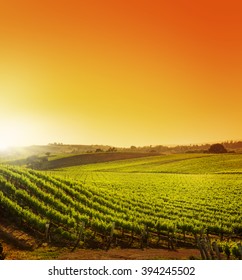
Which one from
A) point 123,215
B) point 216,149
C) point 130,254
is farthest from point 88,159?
point 130,254

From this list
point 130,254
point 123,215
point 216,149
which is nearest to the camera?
point 130,254

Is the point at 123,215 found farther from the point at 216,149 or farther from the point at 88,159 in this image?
the point at 88,159

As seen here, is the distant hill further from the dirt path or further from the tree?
the dirt path

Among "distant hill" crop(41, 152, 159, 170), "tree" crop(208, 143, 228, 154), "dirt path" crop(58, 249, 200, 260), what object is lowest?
"dirt path" crop(58, 249, 200, 260)

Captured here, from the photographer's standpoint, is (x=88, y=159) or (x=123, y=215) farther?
(x=88, y=159)

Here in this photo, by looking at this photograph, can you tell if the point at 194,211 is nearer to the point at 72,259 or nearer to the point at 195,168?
the point at 72,259

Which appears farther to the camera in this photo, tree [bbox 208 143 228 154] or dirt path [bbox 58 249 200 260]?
tree [bbox 208 143 228 154]

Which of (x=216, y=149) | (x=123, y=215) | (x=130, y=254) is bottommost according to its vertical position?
(x=130, y=254)

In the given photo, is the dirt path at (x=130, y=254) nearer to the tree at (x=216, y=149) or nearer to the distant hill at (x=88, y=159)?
the tree at (x=216, y=149)

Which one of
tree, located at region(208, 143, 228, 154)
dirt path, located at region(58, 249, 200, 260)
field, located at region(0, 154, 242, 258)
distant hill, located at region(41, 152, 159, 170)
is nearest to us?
dirt path, located at region(58, 249, 200, 260)

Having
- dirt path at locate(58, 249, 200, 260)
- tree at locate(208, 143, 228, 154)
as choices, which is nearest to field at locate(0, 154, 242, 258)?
dirt path at locate(58, 249, 200, 260)
